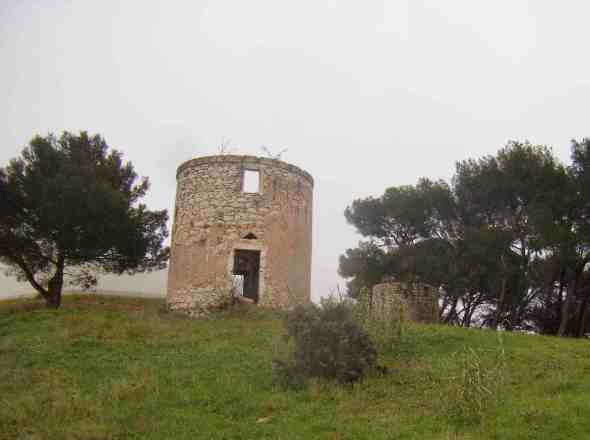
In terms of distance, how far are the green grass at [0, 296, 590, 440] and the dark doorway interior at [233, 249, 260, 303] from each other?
4.11m

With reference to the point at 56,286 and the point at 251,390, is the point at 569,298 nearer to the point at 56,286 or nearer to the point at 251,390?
the point at 251,390

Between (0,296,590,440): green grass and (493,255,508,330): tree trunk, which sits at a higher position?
(493,255,508,330): tree trunk

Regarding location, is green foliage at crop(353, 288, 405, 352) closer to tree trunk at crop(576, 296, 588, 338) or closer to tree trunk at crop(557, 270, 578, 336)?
tree trunk at crop(557, 270, 578, 336)

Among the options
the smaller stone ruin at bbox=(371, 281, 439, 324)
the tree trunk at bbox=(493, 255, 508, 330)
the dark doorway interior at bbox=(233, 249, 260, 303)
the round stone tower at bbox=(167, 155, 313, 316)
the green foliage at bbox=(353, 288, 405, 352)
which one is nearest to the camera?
the green foliage at bbox=(353, 288, 405, 352)

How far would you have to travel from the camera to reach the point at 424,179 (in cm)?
2138

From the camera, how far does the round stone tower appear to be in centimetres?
1573

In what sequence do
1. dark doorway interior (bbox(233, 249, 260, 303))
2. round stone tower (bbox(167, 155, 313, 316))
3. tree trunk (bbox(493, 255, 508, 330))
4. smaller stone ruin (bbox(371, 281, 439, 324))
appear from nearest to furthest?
smaller stone ruin (bbox(371, 281, 439, 324)) < round stone tower (bbox(167, 155, 313, 316)) < dark doorway interior (bbox(233, 249, 260, 303)) < tree trunk (bbox(493, 255, 508, 330))

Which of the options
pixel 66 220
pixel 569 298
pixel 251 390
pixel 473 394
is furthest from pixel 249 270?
pixel 473 394

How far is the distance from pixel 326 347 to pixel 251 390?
124 centimetres

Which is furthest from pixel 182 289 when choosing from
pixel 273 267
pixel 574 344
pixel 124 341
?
pixel 574 344

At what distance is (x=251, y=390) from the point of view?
8633 mm

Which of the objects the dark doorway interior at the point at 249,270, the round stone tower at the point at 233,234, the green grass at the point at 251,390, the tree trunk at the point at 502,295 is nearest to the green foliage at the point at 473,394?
the green grass at the point at 251,390

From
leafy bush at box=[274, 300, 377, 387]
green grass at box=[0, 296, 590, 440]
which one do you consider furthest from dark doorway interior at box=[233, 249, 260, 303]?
leafy bush at box=[274, 300, 377, 387]

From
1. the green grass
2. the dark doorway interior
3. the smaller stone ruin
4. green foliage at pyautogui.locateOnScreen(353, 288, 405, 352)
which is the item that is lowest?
the green grass
